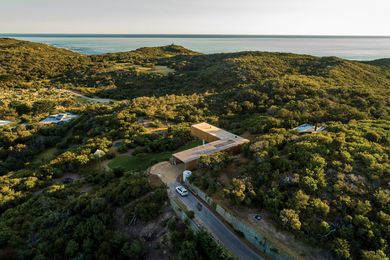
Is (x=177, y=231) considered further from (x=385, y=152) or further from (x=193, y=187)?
(x=385, y=152)

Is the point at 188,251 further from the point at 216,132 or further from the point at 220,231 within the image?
the point at 216,132

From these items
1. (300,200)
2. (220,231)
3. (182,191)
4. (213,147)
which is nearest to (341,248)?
(300,200)

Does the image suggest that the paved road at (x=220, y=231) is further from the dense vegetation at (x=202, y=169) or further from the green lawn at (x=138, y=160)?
the green lawn at (x=138, y=160)

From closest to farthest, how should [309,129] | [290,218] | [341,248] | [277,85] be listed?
[341,248] < [290,218] < [309,129] < [277,85]

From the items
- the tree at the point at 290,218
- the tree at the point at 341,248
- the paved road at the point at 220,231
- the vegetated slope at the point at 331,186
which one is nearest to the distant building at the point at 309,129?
the vegetated slope at the point at 331,186

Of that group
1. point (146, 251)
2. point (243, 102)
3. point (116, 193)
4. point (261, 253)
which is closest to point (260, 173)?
point (261, 253)
